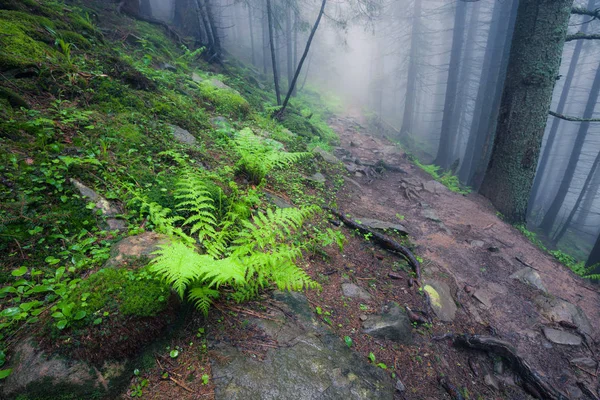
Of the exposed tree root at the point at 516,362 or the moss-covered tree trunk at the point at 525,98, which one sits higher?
the moss-covered tree trunk at the point at 525,98

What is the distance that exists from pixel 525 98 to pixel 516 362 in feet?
19.7

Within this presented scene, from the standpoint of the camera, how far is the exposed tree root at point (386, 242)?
3.94 metres

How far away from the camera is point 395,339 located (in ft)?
9.36

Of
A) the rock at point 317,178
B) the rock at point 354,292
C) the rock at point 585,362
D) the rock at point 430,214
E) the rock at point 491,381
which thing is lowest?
the rock at point 585,362

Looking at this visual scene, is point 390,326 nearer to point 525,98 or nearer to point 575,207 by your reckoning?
point 525,98

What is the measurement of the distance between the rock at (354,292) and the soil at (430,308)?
0.06 metres

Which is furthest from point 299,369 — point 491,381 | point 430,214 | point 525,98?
point 525,98

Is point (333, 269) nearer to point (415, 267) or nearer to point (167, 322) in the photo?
point (415, 267)

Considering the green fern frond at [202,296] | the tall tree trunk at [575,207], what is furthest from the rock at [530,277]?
the tall tree trunk at [575,207]

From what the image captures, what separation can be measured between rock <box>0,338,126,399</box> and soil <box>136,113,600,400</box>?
0.18m

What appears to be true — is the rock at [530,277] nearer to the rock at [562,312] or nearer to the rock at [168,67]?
the rock at [562,312]

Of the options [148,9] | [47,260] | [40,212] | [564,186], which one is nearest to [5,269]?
[47,260]

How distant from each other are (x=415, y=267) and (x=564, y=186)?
62.2 ft

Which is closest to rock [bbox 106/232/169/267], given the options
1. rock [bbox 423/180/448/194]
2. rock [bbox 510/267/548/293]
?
rock [bbox 510/267/548/293]
